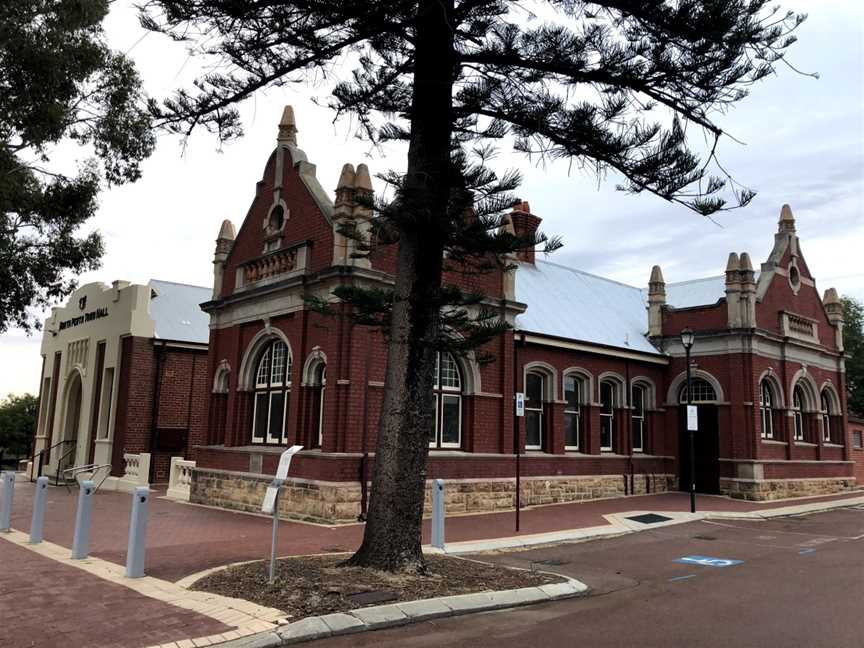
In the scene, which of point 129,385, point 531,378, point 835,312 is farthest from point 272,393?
point 835,312

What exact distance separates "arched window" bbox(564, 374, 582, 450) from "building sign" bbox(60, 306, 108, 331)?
16.6 meters

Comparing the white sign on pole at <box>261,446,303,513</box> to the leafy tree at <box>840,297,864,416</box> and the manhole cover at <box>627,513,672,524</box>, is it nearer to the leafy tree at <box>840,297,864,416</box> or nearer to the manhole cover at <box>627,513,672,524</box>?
the manhole cover at <box>627,513,672,524</box>

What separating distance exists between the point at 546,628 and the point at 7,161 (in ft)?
46.1

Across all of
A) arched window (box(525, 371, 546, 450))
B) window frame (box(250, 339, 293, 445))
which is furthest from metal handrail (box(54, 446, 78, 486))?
arched window (box(525, 371, 546, 450))

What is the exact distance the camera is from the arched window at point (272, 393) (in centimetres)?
1752

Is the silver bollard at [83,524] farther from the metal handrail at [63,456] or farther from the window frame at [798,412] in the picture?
the window frame at [798,412]

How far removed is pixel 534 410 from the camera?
20.5m

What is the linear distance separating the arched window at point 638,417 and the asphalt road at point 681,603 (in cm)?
968

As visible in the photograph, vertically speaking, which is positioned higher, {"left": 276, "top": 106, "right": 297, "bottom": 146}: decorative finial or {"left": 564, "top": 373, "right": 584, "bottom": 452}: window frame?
{"left": 276, "top": 106, "right": 297, "bottom": 146}: decorative finial

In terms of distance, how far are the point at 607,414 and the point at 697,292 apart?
702 cm

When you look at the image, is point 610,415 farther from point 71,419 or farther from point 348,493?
point 71,419

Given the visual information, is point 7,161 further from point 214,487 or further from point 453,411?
point 453,411

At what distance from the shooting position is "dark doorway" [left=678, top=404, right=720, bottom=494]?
23281 mm

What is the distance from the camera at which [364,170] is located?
16.1 m
